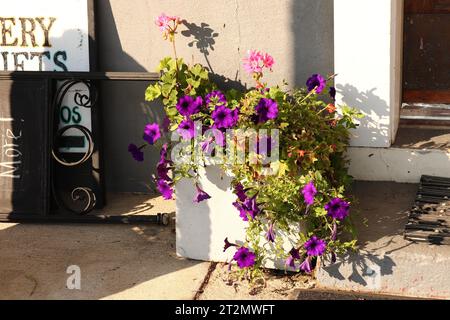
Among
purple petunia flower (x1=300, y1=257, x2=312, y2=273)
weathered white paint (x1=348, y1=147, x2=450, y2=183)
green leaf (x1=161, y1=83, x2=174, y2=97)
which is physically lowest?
purple petunia flower (x1=300, y1=257, x2=312, y2=273)

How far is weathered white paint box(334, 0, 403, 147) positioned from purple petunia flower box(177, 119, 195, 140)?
3.17 ft

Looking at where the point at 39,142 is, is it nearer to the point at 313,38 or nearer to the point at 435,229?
the point at 313,38

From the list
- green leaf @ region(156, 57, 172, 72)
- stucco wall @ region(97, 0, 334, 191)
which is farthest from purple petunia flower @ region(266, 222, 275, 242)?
green leaf @ region(156, 57, 172, 72)

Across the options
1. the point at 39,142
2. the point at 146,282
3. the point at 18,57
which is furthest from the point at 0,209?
the point at 146,282

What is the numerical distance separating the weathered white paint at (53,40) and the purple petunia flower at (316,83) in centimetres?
147

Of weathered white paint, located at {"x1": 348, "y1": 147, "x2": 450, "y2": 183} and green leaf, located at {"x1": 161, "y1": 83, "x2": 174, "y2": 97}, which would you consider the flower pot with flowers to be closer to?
green leaf, located at {"x1": 161, "y1": 83, "x2": 174, "y2": 97}

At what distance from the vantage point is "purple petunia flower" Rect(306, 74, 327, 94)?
15.6 feet

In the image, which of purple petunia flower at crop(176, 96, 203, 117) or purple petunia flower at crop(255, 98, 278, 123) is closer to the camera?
purple petunia flower at crop(255, 98, 278, 123)

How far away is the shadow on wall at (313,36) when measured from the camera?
509 cm

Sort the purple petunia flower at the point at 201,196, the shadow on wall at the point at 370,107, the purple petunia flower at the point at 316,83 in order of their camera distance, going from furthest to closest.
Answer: the shadow on wall at the point at 370,107 → the purple petunia flower at the point at 316,83 → the purple petunia flower at the point at 201,196

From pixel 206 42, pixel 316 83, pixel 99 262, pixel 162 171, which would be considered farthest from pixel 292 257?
pixel 206 42

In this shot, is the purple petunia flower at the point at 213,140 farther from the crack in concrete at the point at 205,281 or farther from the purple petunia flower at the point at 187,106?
the crack in concrete at the point at 205,281

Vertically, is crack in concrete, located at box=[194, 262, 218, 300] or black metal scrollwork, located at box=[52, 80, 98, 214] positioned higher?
black metal scrollwork, located at box=[52, 80, 98, 214]

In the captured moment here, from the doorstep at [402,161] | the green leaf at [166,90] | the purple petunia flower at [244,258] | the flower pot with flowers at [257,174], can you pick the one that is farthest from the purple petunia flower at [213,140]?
the doorstep at [402,161]
